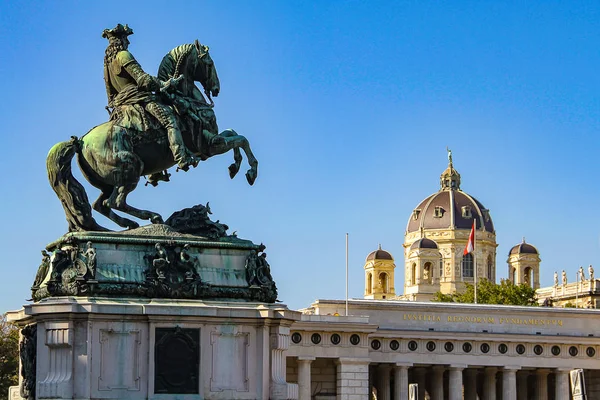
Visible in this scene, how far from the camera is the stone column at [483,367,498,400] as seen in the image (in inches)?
3632

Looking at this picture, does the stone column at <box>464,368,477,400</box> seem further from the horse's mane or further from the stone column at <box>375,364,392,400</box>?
the horse's mane

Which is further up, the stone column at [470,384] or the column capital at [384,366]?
the column capital at [384,366]

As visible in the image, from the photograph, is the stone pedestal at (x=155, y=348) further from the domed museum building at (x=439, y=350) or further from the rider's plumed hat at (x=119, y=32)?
the domed museum building at (x=439, y=350)

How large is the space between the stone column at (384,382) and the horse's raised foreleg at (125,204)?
204 feet

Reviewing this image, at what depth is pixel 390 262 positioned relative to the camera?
176375 millimetres

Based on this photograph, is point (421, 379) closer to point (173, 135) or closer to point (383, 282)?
point (173, 135)

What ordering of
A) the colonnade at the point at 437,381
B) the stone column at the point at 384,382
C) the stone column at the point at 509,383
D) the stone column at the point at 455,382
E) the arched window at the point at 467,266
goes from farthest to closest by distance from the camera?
the arched window at the point at 467,266
the stone column at the point at 384,382
the stone column at the point at 509,383
the stone column at the point at 455,382
the colonnade at the point at 437,381

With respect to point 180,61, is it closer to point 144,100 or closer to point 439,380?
point 144,100

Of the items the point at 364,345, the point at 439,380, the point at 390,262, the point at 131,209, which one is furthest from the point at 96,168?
the point at 390,262

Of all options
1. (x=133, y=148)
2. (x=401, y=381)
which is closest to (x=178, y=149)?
(x=133, y=148)

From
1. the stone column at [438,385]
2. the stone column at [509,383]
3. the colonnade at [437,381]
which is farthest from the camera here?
the stone column at [438,385]

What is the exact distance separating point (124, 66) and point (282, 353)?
646 cm

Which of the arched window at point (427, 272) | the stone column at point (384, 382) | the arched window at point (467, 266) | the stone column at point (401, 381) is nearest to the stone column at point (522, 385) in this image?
the stone column at point (384, 382)

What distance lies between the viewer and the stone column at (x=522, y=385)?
96.3 meters
